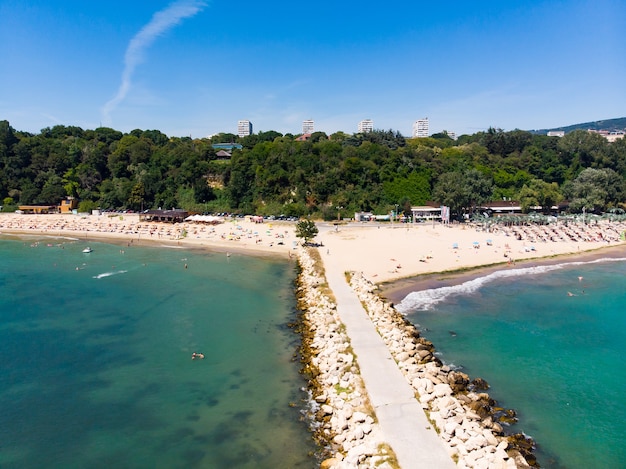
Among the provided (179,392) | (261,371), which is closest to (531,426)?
(261,371)

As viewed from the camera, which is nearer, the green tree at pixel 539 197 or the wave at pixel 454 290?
the wave at pixel 454 290

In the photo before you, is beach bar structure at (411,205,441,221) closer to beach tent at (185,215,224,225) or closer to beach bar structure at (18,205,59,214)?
beach tent at (185,215,224,225)

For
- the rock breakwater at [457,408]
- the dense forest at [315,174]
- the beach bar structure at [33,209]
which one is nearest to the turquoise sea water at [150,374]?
the rock breakwater at [457,408]

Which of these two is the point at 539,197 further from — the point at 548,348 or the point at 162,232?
the point at 162,232

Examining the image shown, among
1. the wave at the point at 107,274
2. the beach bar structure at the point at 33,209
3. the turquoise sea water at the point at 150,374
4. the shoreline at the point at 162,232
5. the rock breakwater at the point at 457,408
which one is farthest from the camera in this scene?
the beach bar structure at the point at 33,209

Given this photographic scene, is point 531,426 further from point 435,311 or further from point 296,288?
point 296,288

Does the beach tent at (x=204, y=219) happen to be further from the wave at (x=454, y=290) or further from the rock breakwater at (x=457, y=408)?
the rock breakwater at (x=457, y=408)
